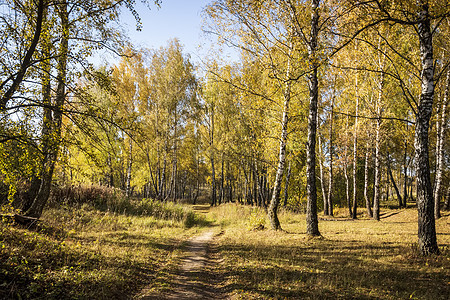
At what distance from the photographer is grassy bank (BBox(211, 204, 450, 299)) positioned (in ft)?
14.0

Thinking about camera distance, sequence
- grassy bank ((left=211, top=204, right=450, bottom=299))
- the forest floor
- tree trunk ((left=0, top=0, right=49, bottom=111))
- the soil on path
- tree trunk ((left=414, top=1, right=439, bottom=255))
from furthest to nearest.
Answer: tree trunk ((left=414, top=1, right=439, bottom=255)) → the soil on path → tree trunk ((left=0, top=0, right=49, bottom=111)) → grassy bank ((left=211, top=204, right=450, bottom=299)) → the forest floor

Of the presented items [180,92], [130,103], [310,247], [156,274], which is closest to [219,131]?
[180,92]

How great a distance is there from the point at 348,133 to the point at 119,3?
1641 cm

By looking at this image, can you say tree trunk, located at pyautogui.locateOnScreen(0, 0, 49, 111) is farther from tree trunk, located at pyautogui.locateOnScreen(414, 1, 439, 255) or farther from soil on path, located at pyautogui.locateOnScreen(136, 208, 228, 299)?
tree trunk, located at pyautogui.locateOnScreen(414, 1, 439, 255)

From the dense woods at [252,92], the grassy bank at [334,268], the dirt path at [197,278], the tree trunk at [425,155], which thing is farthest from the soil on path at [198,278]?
the tree trunk at [425,155]

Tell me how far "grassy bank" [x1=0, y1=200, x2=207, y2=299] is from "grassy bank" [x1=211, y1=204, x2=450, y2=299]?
1.84 metres

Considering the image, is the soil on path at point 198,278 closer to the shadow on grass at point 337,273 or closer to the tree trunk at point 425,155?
the shadow on grass at point 337,273

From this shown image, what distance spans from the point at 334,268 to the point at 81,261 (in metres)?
5.71

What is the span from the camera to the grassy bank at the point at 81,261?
13.0ft

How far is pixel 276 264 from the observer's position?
5.98 m

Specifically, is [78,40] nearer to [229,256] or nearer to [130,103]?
[229,256]

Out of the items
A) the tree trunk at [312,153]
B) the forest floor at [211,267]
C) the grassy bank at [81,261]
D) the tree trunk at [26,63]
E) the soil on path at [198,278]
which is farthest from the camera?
the tree trunk at [312,153]

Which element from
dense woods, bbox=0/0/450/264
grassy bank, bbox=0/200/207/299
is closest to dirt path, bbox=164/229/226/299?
grassy bank, bbox=0/200/207/299

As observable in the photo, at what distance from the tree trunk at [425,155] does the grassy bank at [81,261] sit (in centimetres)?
650
